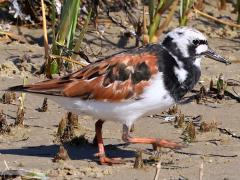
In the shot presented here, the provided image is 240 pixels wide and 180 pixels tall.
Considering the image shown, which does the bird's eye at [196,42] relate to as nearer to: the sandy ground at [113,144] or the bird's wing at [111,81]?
the bird's wing at [111,81]

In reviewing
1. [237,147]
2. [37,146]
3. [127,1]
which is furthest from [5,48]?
[237,147]

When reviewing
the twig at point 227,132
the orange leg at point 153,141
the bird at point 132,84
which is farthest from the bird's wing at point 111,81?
the twig at point 227,132

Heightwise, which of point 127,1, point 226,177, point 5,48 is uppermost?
point 127,1

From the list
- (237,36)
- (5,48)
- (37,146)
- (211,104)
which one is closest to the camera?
(37,146)

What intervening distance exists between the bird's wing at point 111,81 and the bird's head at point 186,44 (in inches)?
8.5

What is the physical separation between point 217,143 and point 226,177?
1.01 m

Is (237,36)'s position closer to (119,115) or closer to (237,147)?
(237,147)

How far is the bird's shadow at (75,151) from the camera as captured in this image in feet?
21.8

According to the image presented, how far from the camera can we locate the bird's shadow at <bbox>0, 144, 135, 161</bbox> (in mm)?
6652

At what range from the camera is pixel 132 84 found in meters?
6.49

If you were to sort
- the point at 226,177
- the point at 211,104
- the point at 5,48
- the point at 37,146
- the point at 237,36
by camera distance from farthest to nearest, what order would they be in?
1. the point at 237,36
2. the point at 5,48
3. the point at 211,104
4. the point at 37,146
5. the point at 226,177

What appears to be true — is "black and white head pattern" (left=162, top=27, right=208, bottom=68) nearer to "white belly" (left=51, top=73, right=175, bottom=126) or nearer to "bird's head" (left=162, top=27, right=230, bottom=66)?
"bird's head" (left=162, top=27, right=230, bottom=66)

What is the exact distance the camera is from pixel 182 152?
693 centimetres

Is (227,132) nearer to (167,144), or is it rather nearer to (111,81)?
(167,144)
